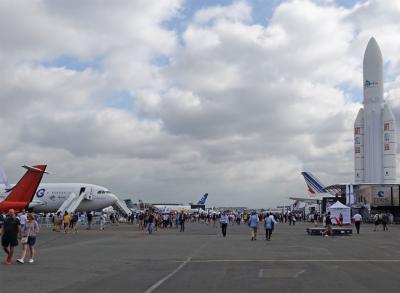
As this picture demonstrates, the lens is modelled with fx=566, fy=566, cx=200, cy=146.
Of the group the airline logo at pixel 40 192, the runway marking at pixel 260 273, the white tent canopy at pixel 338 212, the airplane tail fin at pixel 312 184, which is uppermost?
the airplane tail fin at pixel 312 184

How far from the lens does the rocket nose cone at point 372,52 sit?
273 feet

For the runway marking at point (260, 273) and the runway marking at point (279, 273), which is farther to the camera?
the runway marking at point (260, 273)

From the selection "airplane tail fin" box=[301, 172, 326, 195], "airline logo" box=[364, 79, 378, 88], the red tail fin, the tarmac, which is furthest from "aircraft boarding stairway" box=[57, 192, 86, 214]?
"airplane tail fin" box=[301, 172, 326, 195]

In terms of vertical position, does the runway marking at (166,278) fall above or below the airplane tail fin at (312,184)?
below

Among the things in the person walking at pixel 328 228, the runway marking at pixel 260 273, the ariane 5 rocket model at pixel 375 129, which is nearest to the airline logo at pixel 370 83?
the ariane 5 rocket model at pixel 375 129

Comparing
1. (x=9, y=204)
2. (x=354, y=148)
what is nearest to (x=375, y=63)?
(x=354, y=148)

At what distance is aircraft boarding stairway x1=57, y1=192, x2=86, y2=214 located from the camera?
53.3 m

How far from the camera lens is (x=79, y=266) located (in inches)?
605

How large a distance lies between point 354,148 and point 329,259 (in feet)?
234

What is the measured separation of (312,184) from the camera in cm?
10025

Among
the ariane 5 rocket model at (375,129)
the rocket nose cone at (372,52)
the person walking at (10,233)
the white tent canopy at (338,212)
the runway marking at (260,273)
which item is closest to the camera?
the runway marking at (260,273)

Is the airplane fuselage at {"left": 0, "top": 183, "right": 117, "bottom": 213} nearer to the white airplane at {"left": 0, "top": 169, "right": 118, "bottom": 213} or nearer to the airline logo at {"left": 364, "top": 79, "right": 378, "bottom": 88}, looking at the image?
the white airplane at {"left": 0, "top": 169, "right": 118, "bottom": 213}

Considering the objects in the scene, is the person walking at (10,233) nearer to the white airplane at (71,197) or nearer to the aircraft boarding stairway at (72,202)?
the aircraft boarding stairway at (72,202)

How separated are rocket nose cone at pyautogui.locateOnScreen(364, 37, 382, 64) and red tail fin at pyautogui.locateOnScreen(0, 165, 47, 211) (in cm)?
6150
